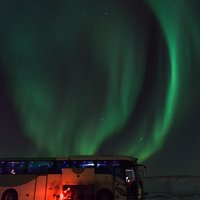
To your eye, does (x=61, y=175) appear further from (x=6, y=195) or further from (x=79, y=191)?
(x=6, y=195)

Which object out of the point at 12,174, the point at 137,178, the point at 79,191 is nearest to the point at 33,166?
the point at 12,174

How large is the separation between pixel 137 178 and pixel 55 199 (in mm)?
5696

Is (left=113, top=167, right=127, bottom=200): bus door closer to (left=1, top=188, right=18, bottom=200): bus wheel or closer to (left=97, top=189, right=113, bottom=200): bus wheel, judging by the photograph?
(left=97, top=189, right=113, bottom=200): bus wheel

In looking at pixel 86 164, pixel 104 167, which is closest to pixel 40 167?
pixel 86 164

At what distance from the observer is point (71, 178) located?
21.4 m

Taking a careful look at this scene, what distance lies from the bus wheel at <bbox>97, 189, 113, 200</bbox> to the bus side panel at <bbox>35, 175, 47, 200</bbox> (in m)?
3.73

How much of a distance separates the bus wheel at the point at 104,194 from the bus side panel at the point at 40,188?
3733 mm

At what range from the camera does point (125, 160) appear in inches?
888

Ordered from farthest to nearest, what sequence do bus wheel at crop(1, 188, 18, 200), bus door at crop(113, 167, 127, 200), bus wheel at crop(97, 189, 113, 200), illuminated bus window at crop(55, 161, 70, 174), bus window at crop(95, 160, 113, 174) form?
illuminated bus window at crop(55, 161, 70, 174) < bus wheel at crop(1, 188, 18, 200) < bus window at crop(95, 160, 113, 174) < bus door at crop(113, 167, 127, 200) < bus wheel at crop(97, 189, 113, 200)

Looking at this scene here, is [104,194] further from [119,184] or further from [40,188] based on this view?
[40,188]

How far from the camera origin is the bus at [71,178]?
69.8ft

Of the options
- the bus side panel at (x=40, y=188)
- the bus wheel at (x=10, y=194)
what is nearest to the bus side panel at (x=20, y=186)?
the bus wheel at (x=10, y=194)

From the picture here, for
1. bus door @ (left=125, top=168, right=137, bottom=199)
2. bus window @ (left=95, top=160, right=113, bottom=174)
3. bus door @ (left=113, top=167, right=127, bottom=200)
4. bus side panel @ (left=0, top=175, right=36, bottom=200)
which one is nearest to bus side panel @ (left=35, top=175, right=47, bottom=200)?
bus side panel @ (left=0, top=175, right=36, bottom=200)

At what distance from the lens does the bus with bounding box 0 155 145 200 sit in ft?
69.8
